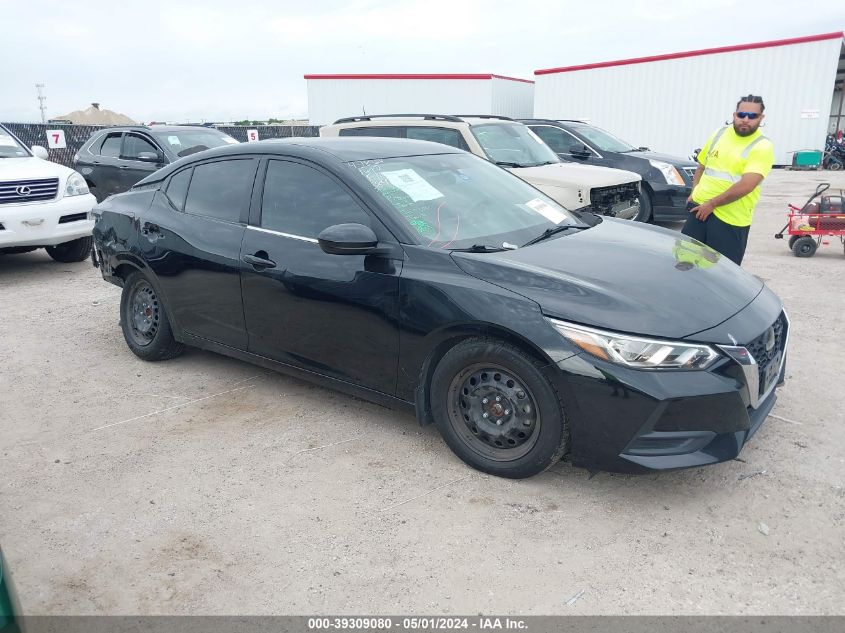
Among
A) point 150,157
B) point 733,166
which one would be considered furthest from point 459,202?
point 150,157

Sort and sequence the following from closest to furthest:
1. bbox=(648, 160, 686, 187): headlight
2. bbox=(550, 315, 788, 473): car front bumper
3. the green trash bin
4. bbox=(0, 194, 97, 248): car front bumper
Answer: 1. bbox=(550, 315, 788, 473): car front bumper
2. bbox=(0, 194, 97, 248): car front bumper
3. bbox=(648, 160, 686, 187): headlight
4. the green trash bin

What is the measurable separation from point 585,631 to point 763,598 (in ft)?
2.28

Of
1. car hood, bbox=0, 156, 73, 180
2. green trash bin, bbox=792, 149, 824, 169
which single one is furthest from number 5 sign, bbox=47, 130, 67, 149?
green trash bin, bbox=792, 149, 824, 169

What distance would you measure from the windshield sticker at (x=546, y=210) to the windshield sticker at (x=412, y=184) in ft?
2.20

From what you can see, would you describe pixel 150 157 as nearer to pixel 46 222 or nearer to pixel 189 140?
pixel 189 140

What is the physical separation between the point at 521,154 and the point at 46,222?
568cm

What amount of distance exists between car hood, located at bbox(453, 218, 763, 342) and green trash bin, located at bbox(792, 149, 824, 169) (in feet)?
78.2

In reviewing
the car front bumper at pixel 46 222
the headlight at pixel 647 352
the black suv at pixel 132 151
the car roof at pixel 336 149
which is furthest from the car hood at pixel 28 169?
the headlight at pixel 647 352

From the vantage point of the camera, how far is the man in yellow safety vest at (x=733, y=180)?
514 cm

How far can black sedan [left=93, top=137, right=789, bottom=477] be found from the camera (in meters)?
2.87

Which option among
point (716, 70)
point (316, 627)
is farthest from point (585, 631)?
→ point (716, 70)

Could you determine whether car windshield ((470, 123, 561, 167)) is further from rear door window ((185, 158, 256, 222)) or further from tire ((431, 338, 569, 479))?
tire ((431, 338, 569, 479))

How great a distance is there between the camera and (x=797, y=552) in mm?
2711

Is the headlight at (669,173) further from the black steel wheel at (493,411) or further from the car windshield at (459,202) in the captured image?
the black steel wheel at (493,411)
